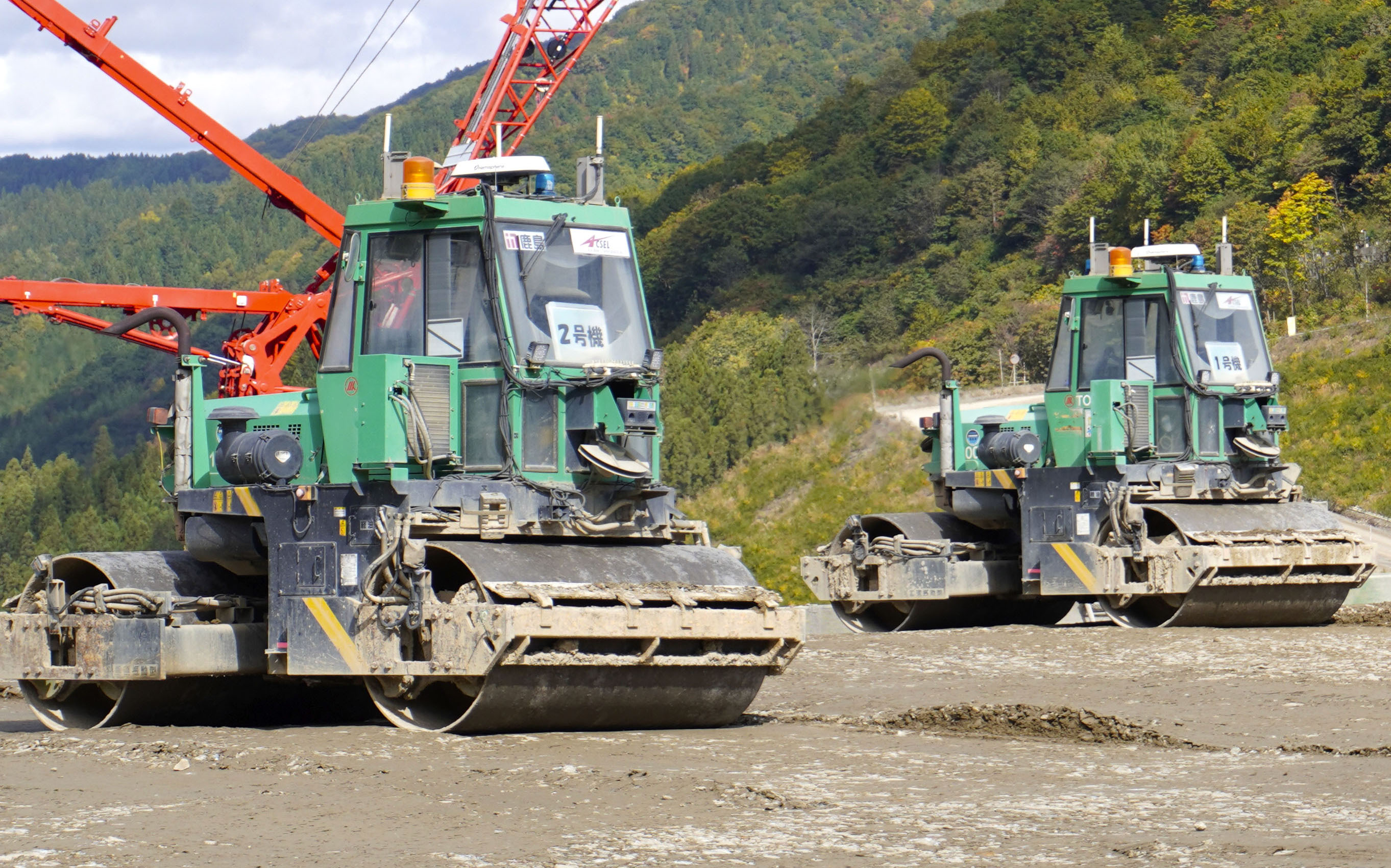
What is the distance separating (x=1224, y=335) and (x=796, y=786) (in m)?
12.4

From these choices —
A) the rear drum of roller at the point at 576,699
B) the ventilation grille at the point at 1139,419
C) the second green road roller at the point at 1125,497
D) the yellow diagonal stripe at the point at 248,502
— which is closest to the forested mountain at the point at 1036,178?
the second green road roller at the point at 1125,497

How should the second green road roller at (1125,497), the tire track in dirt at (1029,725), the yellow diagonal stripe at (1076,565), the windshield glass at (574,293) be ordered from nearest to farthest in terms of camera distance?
A: 1. the tire track in dirt at (1029,725)
2. the windshield glass at (574,293)
3. the second green road roller at (1125,497)
4. the yellow diagonal stripe at (1076,565)

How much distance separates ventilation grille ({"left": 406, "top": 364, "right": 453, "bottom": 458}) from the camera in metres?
11.9

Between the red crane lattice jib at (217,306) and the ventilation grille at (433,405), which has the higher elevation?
the red crane lattice jib at (217,306)

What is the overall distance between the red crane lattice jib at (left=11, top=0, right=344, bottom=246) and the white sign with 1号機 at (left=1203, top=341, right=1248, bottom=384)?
18.3 metres

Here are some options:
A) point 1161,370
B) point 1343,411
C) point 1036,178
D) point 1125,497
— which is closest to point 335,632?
point 1125,497

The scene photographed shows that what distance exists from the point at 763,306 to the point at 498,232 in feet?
208

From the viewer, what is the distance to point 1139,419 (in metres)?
19.9

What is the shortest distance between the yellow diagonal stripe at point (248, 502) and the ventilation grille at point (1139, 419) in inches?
408

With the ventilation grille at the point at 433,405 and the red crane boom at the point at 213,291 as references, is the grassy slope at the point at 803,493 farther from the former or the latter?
the ventilation grille at the point at 433,405

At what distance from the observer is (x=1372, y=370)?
37.3m

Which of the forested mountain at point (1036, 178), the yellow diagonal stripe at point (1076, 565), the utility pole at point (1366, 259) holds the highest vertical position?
the forested mountain at point (1036, 178)

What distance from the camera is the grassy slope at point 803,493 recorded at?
112 ft

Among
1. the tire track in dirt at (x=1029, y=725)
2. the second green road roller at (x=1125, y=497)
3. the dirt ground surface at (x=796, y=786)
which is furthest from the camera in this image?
the second green road roller at (x=1125, y=497)
